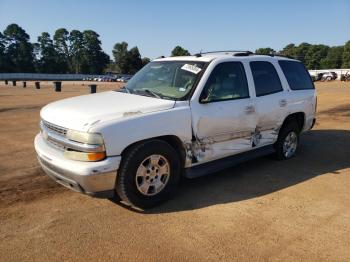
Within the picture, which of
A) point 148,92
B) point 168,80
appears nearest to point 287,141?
point 168,80

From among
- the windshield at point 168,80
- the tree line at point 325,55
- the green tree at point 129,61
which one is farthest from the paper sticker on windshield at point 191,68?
the green tree at point 129,61

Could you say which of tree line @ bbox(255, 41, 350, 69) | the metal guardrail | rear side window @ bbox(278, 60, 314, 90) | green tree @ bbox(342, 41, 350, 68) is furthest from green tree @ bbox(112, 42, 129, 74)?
rear side window @ bbox(278, 60, 314, 90)

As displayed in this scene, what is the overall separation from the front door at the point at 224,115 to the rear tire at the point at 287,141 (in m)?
1.10

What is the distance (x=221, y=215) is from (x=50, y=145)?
7.50 ft

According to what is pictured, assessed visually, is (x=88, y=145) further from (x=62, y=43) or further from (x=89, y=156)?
(x=62, y=43)

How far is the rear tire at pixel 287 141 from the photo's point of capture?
6613 mm

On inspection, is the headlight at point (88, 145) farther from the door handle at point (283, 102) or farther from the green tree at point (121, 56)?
the green tree at point (121, 56)

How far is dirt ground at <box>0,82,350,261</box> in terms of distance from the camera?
142 inches

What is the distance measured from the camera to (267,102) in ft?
19.6

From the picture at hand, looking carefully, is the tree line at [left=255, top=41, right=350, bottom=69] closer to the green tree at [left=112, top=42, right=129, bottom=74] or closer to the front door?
the green tree at [left=112, top=42, right=129, bottom=74]

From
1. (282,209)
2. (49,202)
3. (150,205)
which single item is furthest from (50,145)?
(282,209)

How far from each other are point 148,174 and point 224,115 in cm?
143

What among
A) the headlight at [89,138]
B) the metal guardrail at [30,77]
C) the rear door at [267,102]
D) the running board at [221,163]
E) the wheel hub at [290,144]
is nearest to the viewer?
the headlight at [89,138]

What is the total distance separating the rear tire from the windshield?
2.29 m
